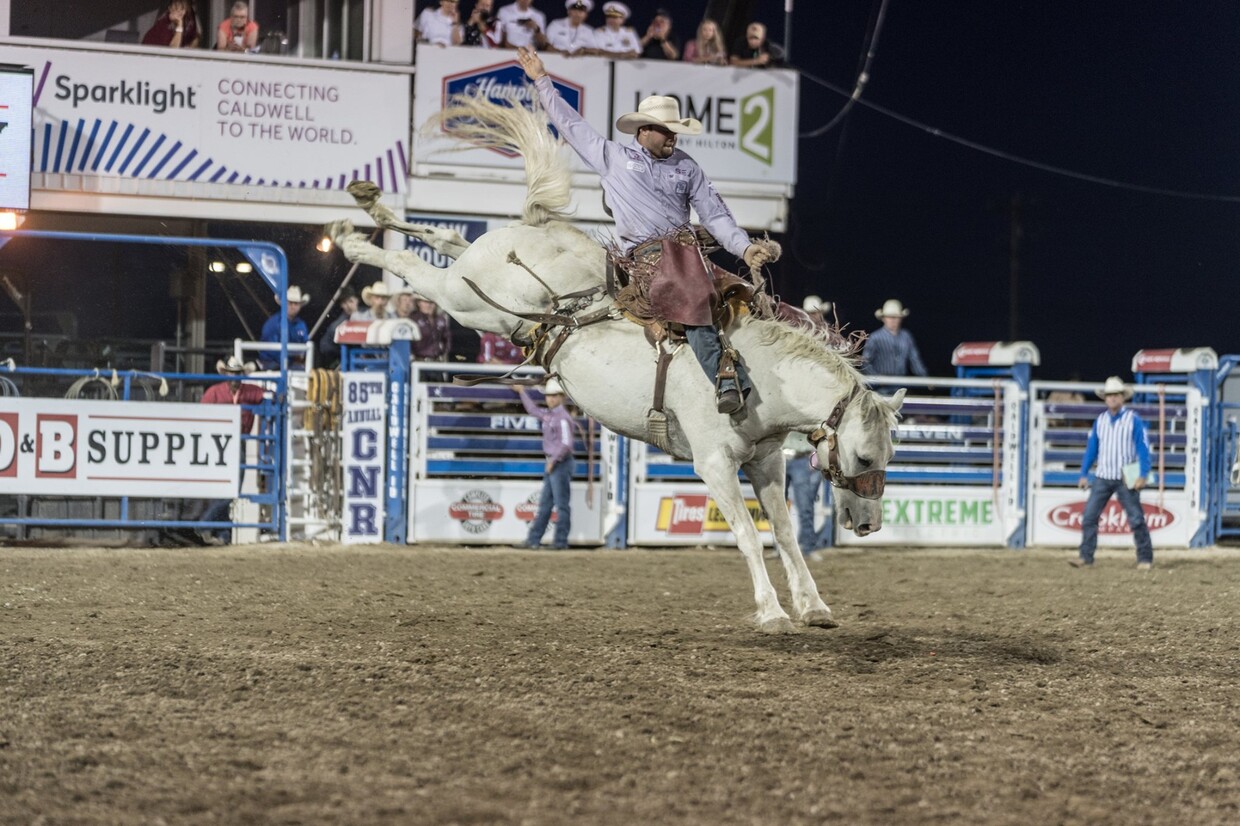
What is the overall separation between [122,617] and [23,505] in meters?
5.18

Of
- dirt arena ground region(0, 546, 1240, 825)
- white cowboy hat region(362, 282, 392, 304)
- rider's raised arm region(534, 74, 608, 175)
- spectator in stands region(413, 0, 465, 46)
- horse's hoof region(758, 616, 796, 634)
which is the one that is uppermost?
spectator in stands region(413, 0, 465, 46)

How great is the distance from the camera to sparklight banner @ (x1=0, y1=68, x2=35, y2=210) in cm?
1224

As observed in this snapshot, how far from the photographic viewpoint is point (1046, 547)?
13.6 m

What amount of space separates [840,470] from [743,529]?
0.51m

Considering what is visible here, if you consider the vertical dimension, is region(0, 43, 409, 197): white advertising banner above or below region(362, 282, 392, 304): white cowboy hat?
above

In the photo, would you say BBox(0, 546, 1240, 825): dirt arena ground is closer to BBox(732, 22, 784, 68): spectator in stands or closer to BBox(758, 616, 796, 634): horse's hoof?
BBox(758, 616, 796, 634): horse's hoof

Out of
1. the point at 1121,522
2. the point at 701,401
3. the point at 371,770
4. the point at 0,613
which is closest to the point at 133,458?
the point at 0,613

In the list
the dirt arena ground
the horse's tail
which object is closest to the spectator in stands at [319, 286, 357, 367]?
the dirt arena ground

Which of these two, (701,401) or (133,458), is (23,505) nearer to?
(133,458)

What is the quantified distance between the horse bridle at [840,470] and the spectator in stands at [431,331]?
740 centimetres

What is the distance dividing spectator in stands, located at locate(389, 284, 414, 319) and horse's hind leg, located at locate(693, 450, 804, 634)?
7154 millimetres

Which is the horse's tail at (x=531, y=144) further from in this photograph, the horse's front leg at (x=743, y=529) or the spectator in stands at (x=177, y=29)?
the spectator in stands at (x=177, y=29)

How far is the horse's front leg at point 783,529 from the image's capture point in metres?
6.39

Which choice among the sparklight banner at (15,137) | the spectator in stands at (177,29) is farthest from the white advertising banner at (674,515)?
the spectator in stands at (177,29)
